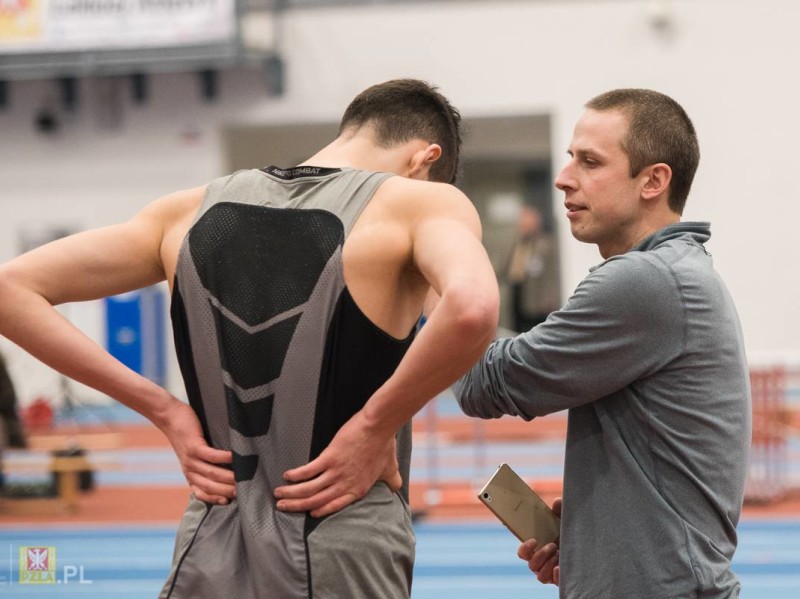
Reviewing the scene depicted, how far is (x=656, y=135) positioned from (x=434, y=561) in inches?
192

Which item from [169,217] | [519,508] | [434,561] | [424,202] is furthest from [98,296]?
[434,561]

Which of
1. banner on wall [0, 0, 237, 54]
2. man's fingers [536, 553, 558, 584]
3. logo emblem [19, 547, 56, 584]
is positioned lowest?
logo emblem [19, 547, 56, 584]

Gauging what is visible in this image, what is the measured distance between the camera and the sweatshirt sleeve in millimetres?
2469

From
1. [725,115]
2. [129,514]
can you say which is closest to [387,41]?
[725,115]

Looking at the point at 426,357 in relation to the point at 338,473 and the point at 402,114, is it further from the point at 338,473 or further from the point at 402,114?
the point at 402,114

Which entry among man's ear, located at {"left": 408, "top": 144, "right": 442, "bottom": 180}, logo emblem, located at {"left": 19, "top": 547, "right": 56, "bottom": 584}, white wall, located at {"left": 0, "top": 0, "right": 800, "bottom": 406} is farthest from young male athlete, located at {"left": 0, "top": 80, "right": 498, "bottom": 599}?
white wall, located at {"left": 0, "top": 0, "right": 800, "bottom": 406}

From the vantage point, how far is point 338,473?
2.39 m

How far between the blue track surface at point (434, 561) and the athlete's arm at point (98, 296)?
3.57 m

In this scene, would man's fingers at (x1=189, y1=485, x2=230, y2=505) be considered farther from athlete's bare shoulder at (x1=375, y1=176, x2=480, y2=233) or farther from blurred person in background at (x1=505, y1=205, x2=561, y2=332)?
blurred person in background at (x1=505, y1=205, x2=561, y2=332)

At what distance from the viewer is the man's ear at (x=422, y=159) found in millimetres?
2695

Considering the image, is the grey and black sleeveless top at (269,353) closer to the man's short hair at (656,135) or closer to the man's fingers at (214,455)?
the man's fingers at (214,455)

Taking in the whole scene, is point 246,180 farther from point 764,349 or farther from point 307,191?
point 764,349

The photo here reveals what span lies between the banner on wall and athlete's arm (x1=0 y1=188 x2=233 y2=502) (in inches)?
502

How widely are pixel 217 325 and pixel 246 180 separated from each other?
1.08ft
